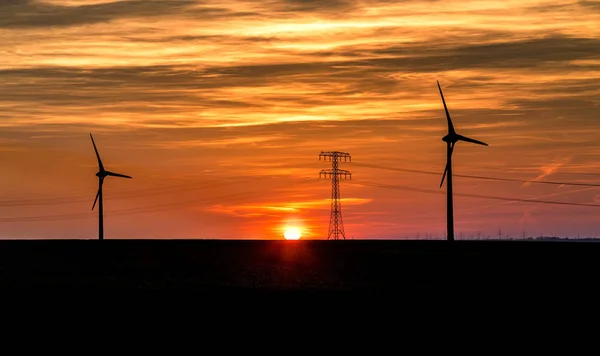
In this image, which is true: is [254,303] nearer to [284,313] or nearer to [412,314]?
[284,313]

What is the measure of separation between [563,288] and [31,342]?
54.6m

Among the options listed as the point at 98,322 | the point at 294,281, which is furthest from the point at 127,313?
the point at 294,281

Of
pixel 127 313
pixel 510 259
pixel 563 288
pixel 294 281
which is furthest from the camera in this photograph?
pixel 510 259

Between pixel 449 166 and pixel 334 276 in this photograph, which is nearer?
pixel 334 276

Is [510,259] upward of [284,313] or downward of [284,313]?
upward

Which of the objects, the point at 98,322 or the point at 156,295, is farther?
the point at 156,295

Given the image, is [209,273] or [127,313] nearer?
[127,313]

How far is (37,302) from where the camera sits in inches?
3076

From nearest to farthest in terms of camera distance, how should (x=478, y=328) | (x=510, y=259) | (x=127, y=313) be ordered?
(x=478, y=328) → (x=127, y=313) → (x=510, y=259)

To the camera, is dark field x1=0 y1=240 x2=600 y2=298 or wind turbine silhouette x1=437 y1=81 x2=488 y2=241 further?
wind turbine silhouette x1=437 y1=81 x2=488 y2=241

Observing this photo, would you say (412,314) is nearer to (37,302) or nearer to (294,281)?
(37,302)

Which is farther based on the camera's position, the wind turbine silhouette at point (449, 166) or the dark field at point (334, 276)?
the wind turbine silhouette at point (449, 166)

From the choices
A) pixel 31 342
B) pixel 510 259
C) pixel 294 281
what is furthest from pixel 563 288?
pixel 510 259

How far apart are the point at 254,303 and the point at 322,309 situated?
20.4 ft
